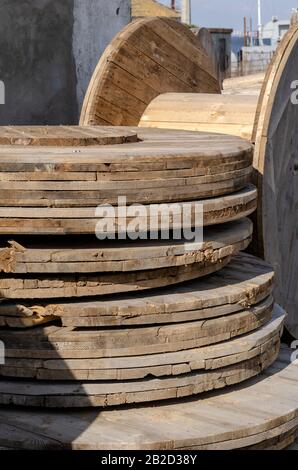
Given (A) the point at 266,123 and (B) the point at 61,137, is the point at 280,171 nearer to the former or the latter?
(A) the point at 266,123

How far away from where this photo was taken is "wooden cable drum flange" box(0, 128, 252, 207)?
11.0 feet

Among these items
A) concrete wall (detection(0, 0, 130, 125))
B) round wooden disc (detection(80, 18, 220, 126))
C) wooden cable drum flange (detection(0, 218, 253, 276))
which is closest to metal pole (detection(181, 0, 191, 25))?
concrete wall (detection(0, 0, 130, 125))

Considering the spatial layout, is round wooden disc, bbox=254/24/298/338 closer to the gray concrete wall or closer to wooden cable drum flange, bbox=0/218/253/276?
wooden cable drum flange, bbox=0/218/253/276

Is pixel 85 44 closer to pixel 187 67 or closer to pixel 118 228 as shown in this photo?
pixel 187 67

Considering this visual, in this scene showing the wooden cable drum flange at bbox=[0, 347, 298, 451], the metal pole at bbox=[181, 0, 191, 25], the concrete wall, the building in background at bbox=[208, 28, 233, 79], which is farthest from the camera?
the metal pole at bbox=[181, 0, 191, 25]

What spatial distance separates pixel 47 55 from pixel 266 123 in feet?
8.96

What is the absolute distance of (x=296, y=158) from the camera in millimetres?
5426

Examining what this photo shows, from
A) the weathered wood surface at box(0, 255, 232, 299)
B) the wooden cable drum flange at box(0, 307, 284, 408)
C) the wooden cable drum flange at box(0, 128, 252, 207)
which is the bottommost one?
the wooden cable drum flange at box(0, 307, 284, 408)

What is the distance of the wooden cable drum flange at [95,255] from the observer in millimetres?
3365

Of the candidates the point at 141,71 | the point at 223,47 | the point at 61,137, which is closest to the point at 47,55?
the point at 141,71

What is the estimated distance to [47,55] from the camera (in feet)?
22.9

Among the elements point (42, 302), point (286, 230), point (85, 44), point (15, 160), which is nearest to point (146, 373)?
point (42, 302)

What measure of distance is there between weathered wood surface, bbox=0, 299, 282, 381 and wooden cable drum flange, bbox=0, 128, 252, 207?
0.50 metres

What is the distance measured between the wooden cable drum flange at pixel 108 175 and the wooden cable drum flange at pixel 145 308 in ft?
1.27
